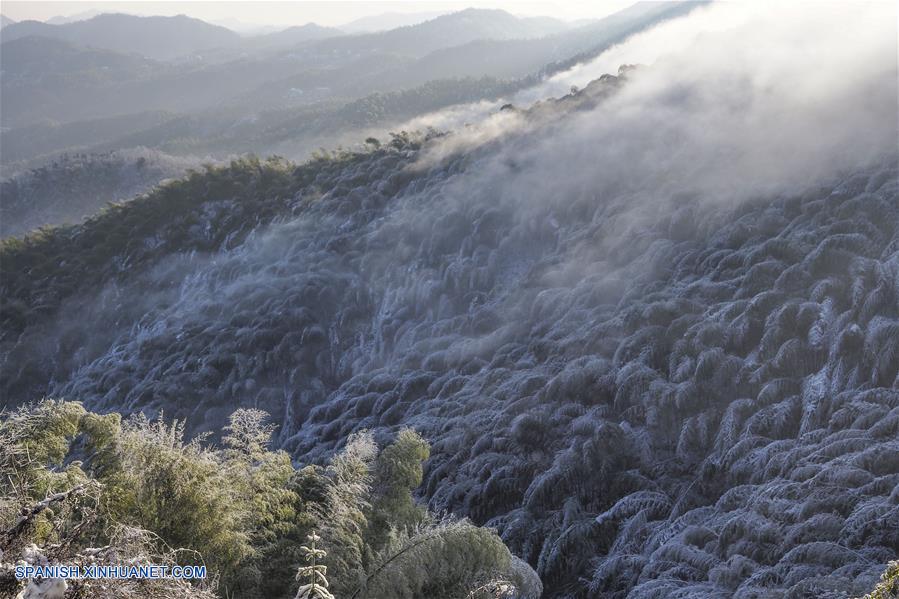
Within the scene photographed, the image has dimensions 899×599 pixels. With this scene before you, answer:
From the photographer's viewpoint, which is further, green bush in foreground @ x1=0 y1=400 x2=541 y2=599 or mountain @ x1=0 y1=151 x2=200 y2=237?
mountain @ x1=0 y1=151 x2=200 y2=237

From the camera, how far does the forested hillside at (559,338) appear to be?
443 inches

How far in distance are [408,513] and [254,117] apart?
15514 centimetres

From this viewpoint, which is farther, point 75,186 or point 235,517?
point 75,186

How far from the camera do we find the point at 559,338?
834 inches

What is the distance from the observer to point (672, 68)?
36281mm

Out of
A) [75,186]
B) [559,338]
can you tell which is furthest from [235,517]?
[75,186]

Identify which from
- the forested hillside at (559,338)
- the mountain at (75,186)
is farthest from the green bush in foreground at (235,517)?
the mountain at (75,186)

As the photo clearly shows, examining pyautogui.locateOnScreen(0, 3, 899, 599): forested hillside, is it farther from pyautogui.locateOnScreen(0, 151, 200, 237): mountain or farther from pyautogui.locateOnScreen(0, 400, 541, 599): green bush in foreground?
pyautogui.locateOnScreen(0, 151, 200, 237): mountain

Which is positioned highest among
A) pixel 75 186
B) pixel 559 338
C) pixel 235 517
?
pixel 235 517

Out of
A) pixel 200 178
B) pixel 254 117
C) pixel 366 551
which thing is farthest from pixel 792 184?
pixel 254 117

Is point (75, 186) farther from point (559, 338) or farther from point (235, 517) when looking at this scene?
point (235, 517)

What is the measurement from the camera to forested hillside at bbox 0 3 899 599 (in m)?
11.3

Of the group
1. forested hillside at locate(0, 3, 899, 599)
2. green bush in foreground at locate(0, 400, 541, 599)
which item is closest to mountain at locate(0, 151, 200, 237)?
forested hillside at locate(0, 3, 899, 599)

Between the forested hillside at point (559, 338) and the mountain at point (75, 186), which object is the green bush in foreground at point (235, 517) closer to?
the forested hillside at point (559, 338)
